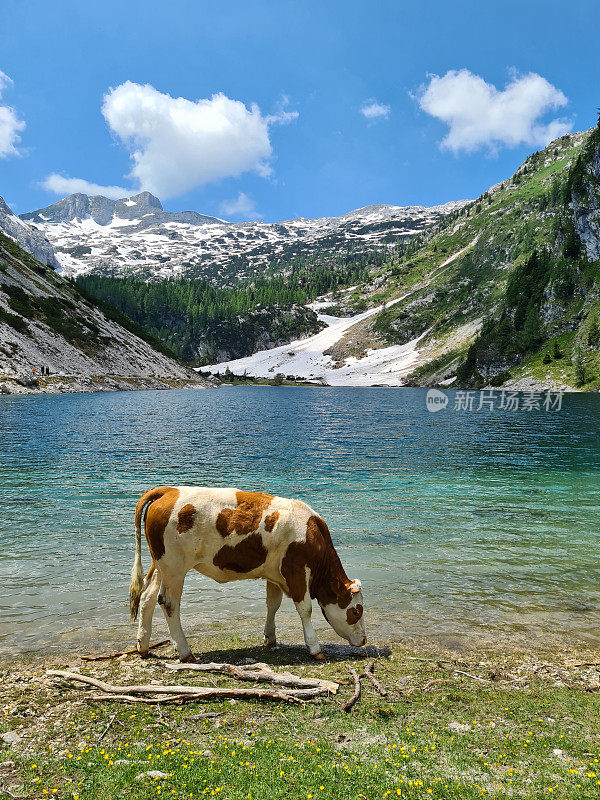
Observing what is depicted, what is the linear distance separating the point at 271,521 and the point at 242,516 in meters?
0.68

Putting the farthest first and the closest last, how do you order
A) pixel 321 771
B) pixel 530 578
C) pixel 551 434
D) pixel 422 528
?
pixel 551 434, pixel 422 528, pixel 530 578, pixel 321 771

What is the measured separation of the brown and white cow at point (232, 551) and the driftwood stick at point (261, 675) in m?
0.68

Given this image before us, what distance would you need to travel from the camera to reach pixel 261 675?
912 centimetres

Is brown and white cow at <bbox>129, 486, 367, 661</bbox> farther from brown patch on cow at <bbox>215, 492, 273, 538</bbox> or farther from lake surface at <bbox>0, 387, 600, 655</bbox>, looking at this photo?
lake surface at <bbox>0, 387, 600, 655</bbox>

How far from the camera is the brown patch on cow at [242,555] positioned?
34.1 feet

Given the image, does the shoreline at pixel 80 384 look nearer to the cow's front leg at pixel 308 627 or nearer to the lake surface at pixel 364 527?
the lake surface at pixel 364 527

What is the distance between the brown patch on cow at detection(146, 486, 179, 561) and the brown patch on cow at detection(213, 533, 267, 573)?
126 cm

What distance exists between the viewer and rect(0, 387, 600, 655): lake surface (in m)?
13.2

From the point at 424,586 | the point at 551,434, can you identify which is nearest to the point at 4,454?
the point at 424,586

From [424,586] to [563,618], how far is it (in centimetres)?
410

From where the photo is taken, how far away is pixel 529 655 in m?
11.1

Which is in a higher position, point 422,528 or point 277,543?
point 277,543

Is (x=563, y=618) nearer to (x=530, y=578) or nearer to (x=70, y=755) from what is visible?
(x=530, y=578)

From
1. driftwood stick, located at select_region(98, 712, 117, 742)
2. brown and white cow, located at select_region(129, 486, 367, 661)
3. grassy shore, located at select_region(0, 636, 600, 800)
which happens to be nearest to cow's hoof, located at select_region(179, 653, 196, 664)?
brown and white cow, located at select_region(129, 486, 367, 661)
